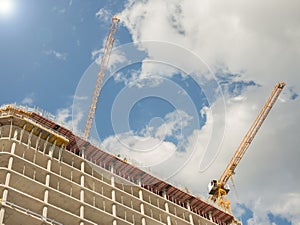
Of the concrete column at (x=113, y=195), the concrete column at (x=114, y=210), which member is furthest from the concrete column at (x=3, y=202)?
the concrete column at (x=113, y=195)

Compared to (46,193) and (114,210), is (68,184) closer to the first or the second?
(46,193)

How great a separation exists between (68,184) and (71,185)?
0.47 m

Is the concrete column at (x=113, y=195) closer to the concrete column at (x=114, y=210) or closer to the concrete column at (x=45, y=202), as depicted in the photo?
the concrete column at (x=114, y=210)

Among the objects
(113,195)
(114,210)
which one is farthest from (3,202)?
(113,195)

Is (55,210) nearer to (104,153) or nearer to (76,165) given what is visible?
(76,165)

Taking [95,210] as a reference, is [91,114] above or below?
above

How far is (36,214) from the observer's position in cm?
4859

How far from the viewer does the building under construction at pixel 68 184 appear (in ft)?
167

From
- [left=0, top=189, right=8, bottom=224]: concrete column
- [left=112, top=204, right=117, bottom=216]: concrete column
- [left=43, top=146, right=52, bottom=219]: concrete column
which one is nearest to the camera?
[left=0, top=189, right=8, bottom=224]: concrete column

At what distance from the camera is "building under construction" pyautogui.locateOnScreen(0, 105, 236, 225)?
167 feet

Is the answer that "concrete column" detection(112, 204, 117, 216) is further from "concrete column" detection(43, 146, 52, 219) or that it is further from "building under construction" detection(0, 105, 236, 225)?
"concrete column" detection(43, 146, 52, 219)

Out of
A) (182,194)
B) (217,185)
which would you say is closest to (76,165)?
(182,194)

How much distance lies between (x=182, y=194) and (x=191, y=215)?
390 centimetres

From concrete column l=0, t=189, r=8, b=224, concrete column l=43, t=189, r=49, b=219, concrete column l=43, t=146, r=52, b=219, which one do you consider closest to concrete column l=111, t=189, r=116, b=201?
concrete column l=43, t=146, r=52, b=219
